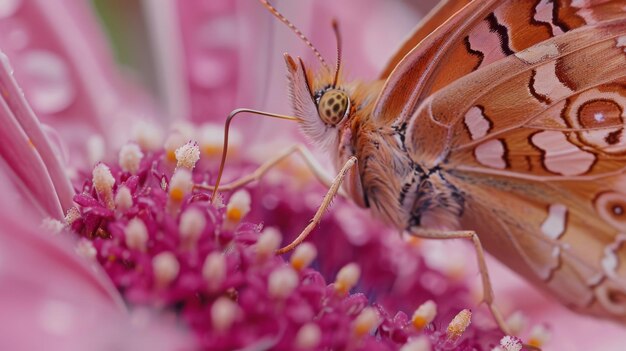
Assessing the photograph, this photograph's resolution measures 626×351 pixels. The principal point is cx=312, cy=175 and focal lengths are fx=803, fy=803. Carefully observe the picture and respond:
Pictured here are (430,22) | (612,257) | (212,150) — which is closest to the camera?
(430,22)

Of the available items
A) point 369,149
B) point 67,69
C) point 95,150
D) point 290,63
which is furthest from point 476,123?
point 67,69

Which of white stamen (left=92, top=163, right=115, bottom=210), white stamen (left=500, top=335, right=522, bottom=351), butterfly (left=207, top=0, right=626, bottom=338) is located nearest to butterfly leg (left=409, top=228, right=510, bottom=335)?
butterfly (left=207, top=0, right=626, bottom=338)

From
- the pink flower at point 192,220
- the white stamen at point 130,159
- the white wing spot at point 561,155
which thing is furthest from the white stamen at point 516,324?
the white stamen at point 130,159

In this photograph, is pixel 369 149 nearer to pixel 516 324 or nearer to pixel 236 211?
pixel 236 211

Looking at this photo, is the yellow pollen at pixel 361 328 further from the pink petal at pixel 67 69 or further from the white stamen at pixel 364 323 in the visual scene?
the pink petal at pixel 67 69

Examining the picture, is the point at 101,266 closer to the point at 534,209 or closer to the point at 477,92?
the point at 477,92

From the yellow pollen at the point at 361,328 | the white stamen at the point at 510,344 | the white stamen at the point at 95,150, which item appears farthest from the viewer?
the white stamen at the point at 95,150
